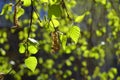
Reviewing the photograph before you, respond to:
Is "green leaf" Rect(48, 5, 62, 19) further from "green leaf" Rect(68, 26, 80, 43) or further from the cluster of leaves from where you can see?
the cluster of leaves

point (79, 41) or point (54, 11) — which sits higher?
point (54, 11)

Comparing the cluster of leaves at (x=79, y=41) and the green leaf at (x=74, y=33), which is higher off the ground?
the green leaf at (x=74, y=33)

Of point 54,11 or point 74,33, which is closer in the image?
point 54,11

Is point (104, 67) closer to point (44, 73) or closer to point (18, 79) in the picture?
point (44, 73)

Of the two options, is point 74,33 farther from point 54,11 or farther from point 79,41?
point 79,41

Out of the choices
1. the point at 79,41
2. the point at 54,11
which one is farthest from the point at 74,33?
the point at 79,41

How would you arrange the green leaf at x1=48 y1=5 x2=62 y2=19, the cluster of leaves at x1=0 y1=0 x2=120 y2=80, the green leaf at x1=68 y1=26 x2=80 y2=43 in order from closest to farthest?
the green leaf at x1=48 y1=5 x2=62 y2=19 < the green leaf at x1=68 y1=26 x2=80 y2=43 < the cluster of leaves at x1=0 y1=0 x2=120 y2=80

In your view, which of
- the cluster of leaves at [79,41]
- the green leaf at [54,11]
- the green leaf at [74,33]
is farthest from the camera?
the cluster of leaves at [79,41]

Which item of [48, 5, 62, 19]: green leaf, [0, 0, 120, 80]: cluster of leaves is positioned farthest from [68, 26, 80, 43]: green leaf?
[0, 0, 120, 80]: cluster of leaves

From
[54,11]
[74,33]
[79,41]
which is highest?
[54,11]

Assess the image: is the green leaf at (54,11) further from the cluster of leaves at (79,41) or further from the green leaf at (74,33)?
the cluster of leaves at (79,41)

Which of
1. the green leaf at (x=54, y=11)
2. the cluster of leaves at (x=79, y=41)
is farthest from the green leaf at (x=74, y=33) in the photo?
the cluster of leaves at (x=79, y=41)
